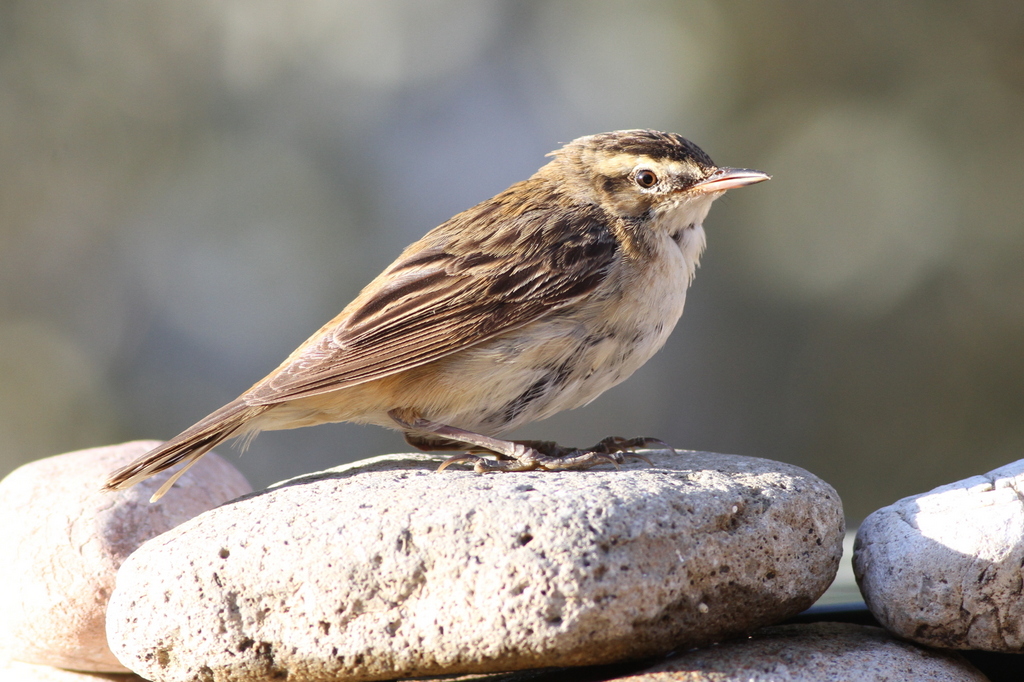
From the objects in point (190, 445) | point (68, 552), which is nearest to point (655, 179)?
point (190, 445)

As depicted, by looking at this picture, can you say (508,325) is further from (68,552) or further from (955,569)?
(68,552)

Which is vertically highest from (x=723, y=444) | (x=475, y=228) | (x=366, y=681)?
(x=475, y=228)

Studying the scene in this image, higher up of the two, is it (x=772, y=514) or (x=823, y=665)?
(x=772, y=514)

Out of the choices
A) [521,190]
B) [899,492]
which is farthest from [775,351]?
[521,190]

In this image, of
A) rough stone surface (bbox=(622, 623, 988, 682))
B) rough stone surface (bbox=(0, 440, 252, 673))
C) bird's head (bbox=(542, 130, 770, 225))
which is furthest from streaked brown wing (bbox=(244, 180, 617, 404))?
rough stone surface (bbox=(622, 623, 988, 682))

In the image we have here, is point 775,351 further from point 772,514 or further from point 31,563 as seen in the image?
point 31,563
